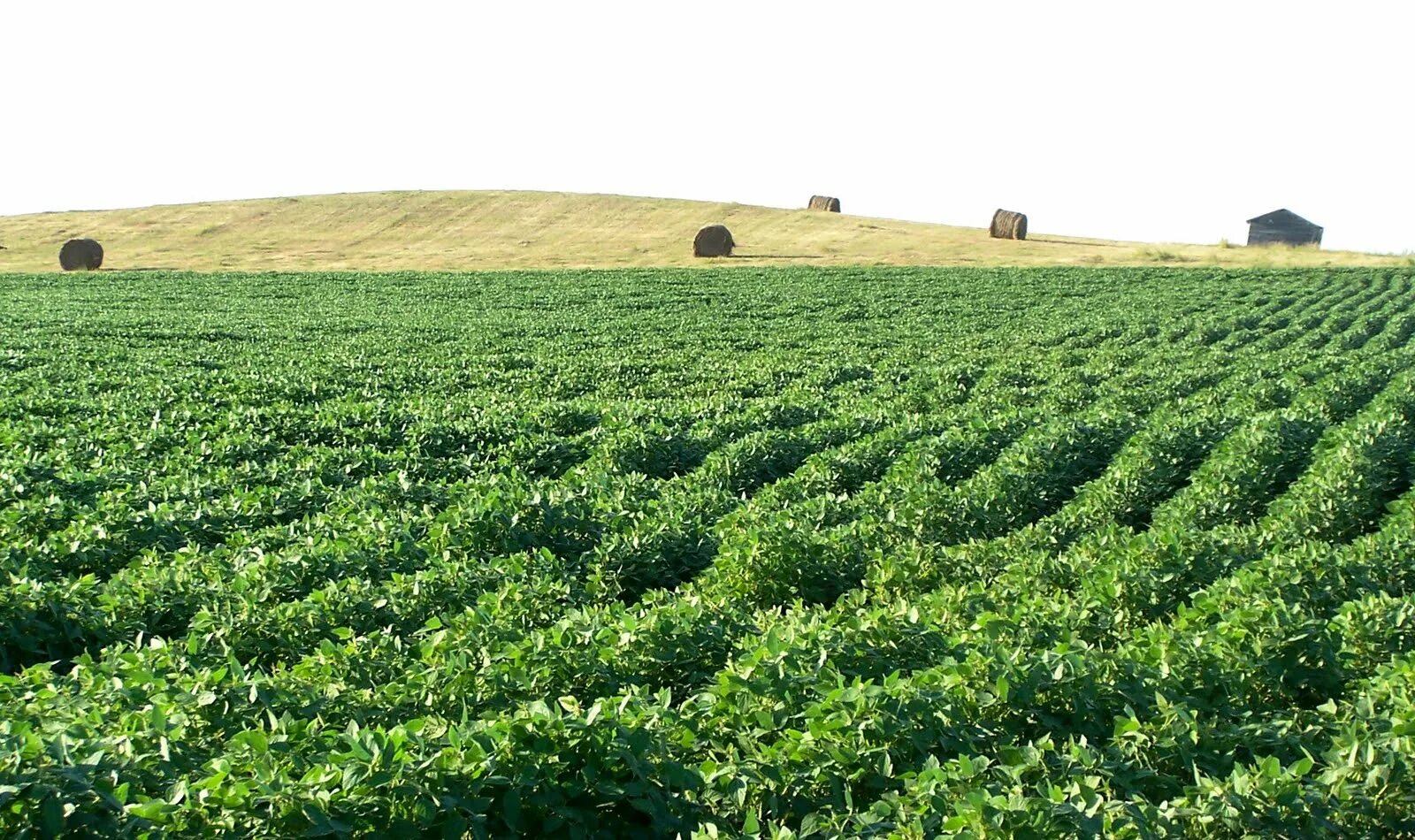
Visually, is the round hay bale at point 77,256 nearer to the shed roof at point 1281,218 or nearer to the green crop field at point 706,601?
the green crop field at point 706,601

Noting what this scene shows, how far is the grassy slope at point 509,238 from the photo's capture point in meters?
57.9

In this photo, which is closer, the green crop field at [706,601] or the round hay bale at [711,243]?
the green crop field at [706,601]

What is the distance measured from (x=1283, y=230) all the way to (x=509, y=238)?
2019 inches

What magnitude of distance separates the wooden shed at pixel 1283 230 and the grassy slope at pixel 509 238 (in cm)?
650

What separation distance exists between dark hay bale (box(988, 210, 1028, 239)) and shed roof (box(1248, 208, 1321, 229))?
53.3ft

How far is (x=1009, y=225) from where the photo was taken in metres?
66.2

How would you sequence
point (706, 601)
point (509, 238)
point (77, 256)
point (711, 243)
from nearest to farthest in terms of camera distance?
point (706, 601) < point (77, 256) < point (711, 243) < point (509, 238)

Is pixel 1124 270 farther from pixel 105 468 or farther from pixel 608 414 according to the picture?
pixel 105 468

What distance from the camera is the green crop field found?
4383mm

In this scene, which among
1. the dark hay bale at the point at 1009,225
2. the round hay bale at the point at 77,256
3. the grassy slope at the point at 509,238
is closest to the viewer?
the round hay bale at the point at 77,256

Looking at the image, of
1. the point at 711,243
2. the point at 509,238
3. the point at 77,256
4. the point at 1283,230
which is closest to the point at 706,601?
the point at 711,243

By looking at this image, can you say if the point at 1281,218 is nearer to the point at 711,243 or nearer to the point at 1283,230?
the point at 1283,230

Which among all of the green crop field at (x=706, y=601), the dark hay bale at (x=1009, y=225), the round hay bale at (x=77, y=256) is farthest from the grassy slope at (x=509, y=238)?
the green crop field at (x=706, y=601)

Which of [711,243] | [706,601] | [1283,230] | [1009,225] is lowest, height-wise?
[706,601]
